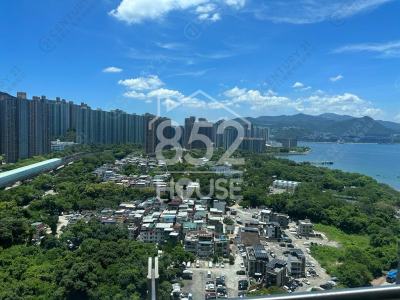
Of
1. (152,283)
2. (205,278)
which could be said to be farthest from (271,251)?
(152,283)

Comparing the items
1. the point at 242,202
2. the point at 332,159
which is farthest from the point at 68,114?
the point at 332,159

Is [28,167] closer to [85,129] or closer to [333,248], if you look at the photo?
[85,129]

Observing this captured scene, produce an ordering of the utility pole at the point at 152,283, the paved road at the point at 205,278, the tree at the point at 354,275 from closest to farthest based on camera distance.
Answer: the utility pole at the point at 152,283, the paved road at the point at 205,278, the tree at the point at 354,275

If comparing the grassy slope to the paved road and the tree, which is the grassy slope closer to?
the tree

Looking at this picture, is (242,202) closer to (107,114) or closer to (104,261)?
(104,261)

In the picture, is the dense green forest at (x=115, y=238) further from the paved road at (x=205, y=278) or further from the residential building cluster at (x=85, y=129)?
the residential building cluster at (x=85, y=129)

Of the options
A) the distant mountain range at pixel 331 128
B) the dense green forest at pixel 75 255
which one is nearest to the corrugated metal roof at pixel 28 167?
the dense green forest at pixel 75 255
